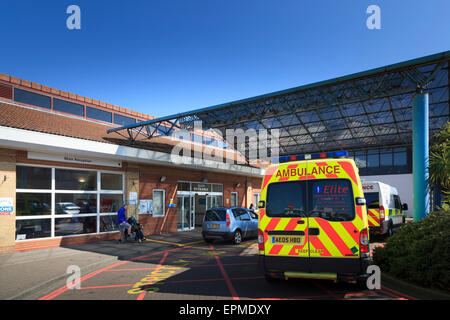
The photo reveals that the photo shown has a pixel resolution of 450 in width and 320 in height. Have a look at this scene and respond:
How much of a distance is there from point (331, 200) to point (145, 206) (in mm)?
11299

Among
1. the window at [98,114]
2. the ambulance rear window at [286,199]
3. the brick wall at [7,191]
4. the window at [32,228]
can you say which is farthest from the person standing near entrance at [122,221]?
the window at [98,114]

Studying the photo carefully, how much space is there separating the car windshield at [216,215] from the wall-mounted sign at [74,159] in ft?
15.0

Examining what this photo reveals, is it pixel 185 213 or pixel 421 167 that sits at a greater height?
pixel 421 167

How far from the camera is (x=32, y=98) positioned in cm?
1780

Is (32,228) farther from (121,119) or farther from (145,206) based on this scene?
(121,119)

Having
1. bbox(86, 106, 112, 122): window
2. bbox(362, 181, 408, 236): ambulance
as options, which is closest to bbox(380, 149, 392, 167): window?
bbox(362, 181, 408, 236): ambulance

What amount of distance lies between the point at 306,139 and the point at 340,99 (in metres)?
12.7

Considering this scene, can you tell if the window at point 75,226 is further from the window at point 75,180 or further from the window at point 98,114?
the window at point 98,114

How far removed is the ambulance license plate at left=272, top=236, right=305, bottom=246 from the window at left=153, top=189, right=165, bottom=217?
11.0m

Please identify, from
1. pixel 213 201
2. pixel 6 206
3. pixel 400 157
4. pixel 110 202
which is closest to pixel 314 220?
pixel 6 206

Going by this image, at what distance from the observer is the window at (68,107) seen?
18750mm

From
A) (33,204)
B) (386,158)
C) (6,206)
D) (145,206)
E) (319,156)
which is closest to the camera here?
(319,156)

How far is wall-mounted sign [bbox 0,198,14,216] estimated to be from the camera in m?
10.5

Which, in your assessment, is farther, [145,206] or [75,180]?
[145,206]
